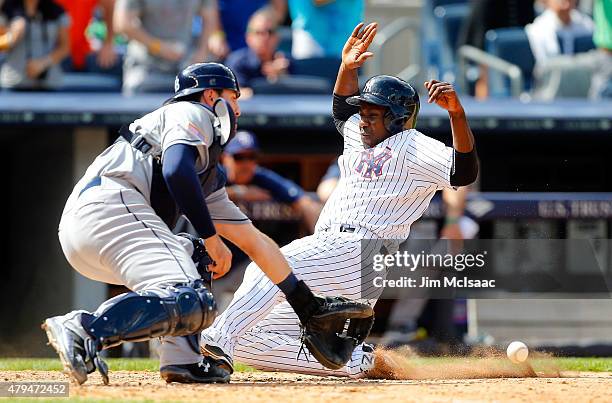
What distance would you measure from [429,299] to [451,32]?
2900 mm

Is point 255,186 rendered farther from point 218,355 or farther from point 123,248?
point 123,248

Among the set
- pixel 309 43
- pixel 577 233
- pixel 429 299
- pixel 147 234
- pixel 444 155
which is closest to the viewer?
pixel 147 234

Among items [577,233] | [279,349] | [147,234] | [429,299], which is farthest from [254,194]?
[147,234]

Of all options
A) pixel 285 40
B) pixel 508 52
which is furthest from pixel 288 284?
pixel 285 40

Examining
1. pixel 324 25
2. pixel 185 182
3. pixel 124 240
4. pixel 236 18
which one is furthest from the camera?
pixel 236 18

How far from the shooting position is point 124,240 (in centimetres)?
430

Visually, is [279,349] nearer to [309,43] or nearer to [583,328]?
[583,328]

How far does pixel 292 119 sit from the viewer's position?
8695 millimetres

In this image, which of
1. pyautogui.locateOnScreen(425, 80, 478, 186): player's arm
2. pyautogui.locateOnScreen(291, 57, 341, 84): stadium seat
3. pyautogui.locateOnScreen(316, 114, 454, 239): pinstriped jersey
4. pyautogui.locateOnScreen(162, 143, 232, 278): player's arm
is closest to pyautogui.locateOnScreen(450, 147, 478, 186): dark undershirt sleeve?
pyautogui.locateOnScreen(425, 80, 478, 186): player's arm

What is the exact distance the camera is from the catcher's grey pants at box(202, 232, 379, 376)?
5.08 meters

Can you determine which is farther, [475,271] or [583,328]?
[583,328]

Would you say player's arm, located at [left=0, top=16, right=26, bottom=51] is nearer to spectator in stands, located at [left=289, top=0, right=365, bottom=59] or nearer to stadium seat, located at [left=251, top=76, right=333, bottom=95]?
stadium seat, located at [left=251, top=76, right=333, bottom=95]

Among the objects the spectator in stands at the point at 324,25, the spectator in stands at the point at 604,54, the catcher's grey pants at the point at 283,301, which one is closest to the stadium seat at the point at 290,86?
the spectator in stands at the point at 324,25

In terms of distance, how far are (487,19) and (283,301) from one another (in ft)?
18.5
